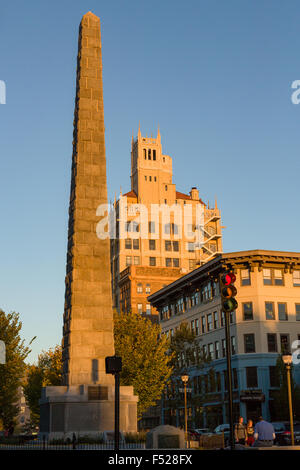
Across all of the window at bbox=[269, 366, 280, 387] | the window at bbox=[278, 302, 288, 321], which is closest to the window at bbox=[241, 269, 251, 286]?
the window at bbox=[278, 302, 288, 321]

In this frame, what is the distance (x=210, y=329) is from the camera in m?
68.6

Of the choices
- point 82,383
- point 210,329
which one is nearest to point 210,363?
point 210,329

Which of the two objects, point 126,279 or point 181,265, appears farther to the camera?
point 181,265

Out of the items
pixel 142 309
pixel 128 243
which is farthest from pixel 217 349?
pixel 128 243

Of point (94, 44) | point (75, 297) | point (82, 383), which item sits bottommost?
point (82, 383)

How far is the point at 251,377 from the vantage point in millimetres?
61688

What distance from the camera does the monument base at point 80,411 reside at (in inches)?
1061

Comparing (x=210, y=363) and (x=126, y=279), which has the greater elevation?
(x=126, y=279)

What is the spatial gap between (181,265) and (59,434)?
10975 centimetres

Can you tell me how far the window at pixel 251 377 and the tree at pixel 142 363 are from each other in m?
10.5

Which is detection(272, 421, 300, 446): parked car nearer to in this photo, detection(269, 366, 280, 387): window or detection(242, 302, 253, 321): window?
detection(269, 366, 280, 387): window
